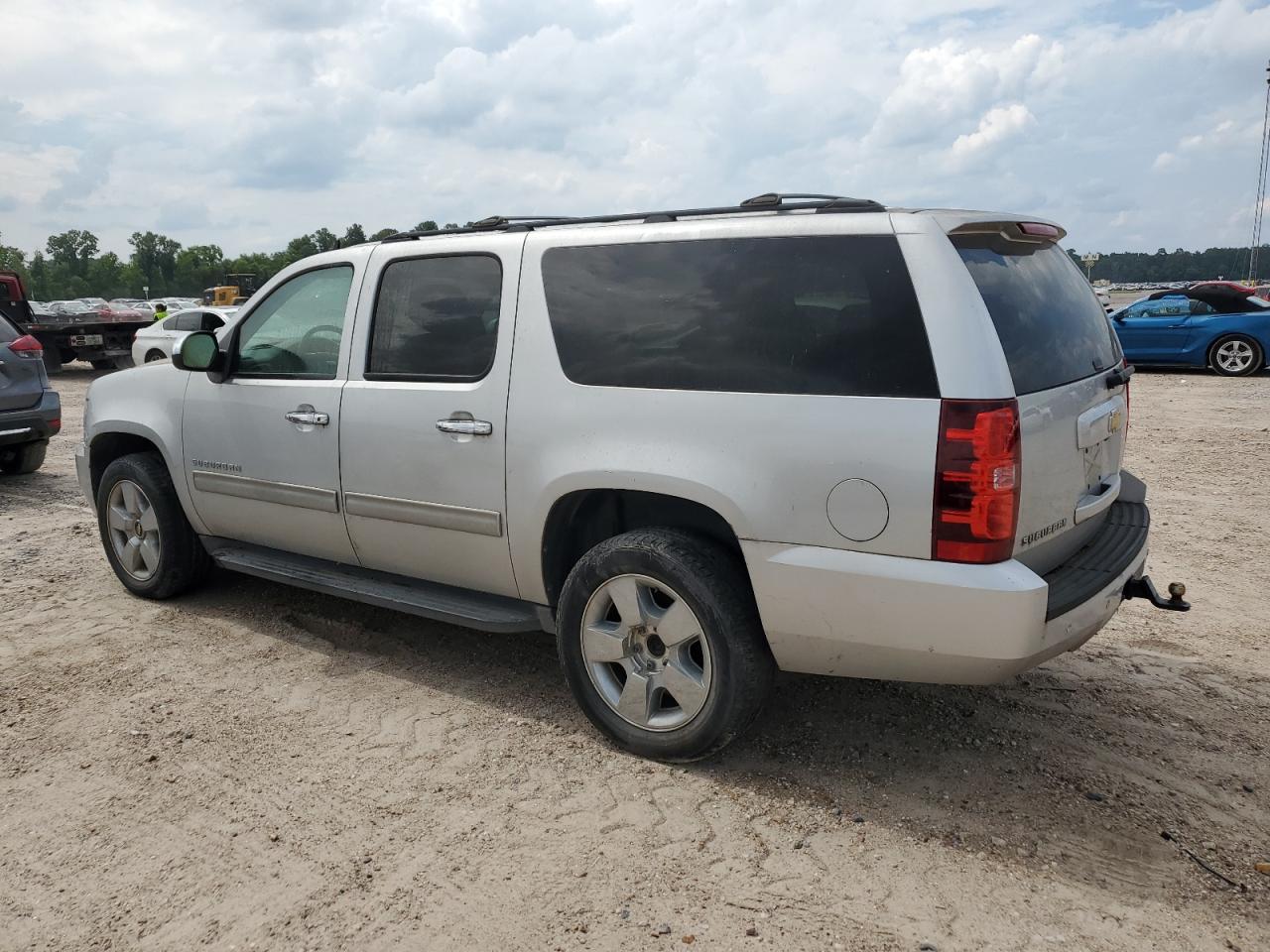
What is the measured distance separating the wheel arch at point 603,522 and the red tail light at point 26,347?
23.9 feet

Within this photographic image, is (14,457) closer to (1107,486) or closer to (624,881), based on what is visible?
(624,881)

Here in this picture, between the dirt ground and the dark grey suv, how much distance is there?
4575 mm

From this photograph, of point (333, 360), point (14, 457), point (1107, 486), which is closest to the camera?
point (1107, 486)

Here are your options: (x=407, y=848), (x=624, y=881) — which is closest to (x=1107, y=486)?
(x=624, y=881)

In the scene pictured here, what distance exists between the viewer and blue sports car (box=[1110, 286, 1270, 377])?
15.8 meters

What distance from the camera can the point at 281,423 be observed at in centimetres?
442

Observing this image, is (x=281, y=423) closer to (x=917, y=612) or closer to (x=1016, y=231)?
(x=917, y=612)

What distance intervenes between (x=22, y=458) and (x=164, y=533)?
543 cm

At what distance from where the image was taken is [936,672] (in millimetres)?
2982

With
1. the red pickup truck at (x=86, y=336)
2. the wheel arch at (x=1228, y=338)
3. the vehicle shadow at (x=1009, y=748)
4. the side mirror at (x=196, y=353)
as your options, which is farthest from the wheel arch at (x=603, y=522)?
the red pickup truck at (x=86, y=336)

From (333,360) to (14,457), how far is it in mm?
6807

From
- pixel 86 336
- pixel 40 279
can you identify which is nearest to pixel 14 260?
pixel 40 279

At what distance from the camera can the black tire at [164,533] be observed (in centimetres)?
506

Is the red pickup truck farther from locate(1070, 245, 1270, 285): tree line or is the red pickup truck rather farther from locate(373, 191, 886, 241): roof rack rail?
locate(1070, 245, 1270, 285): tree line
